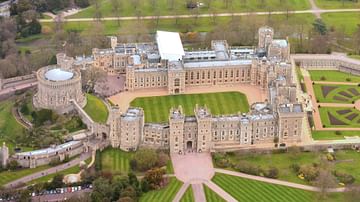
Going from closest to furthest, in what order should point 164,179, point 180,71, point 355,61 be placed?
point 164,179 < point 180,71 < point 355,61

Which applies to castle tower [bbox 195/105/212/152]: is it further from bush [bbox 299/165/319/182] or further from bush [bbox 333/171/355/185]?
bush [bbox 333/171/355/185]

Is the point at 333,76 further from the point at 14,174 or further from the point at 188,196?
the point at 14,174

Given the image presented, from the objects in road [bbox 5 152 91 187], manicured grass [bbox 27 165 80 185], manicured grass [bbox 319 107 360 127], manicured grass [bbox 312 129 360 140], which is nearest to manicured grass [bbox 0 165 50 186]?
road [bbox 5 152 91 187]

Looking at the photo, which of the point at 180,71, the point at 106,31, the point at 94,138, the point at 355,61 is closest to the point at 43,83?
the point at 94,138

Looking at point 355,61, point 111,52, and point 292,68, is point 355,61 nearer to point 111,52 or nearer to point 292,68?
point 292,68

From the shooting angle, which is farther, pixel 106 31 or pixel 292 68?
pixel 106 31

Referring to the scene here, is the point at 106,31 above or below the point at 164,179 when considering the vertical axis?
above

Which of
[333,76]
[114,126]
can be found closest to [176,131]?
[114,126]
